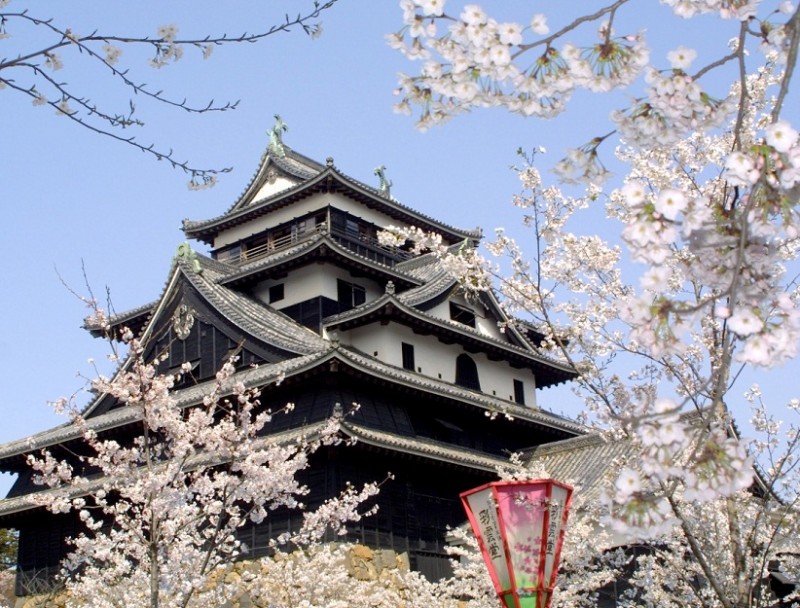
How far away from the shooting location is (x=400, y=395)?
22484 mm

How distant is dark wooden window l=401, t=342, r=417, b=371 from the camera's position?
2470cm

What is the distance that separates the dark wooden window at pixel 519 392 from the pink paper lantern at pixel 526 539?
16.2 m

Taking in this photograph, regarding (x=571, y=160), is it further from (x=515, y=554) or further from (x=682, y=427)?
(x=515, y=554)

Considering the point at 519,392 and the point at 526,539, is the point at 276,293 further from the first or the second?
the point at 526,539

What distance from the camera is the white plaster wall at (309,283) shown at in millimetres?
26078

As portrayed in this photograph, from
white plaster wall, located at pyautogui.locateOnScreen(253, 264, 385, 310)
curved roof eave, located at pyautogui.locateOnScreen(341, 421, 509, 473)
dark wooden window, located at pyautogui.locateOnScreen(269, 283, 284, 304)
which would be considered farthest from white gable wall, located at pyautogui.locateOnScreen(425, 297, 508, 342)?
curved roof eave, located at pyautogui.locateOnScreen(341, 421, 509, 473)

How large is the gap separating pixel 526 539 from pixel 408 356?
13.8m

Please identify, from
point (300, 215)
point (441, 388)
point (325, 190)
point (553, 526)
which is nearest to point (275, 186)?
point (300, 215)

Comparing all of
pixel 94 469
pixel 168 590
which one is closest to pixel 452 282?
pixel 94 469

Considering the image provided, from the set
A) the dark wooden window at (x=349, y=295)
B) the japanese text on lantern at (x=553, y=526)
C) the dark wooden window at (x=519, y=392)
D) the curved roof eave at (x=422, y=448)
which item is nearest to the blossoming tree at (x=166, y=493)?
the curved roof eave at (x=422, y=448)

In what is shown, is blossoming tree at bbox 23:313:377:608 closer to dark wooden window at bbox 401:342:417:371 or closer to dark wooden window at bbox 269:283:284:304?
dark wooden window at bbox 401:342:417:371

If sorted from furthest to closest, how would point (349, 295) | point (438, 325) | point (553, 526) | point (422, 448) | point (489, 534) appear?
point (349, 295)
point (438, 325)
point (422, 448)
point (489, 534)
point (553, 526)

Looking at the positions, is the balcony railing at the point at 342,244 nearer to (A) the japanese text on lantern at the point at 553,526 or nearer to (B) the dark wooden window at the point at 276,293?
(B) the dark wooden window at the point at 276,293

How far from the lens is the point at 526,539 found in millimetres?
11250
